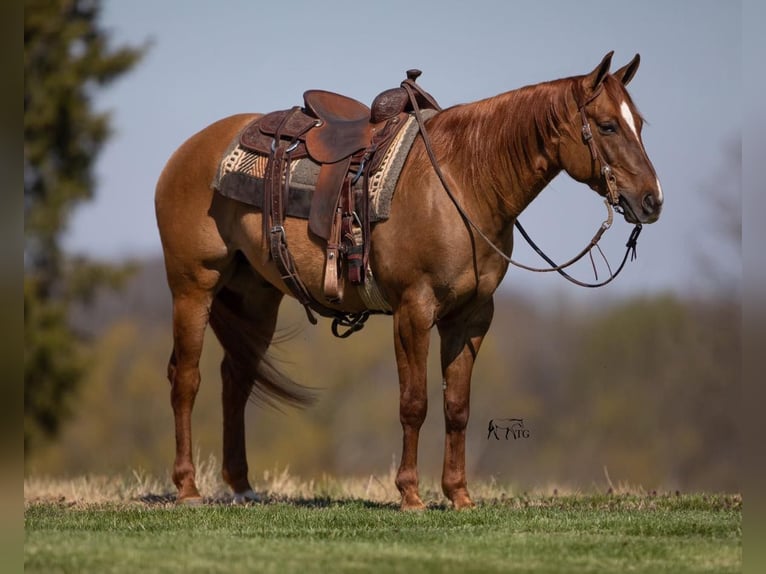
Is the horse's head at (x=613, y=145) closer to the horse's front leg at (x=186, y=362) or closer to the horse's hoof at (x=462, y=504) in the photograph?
the horse's hoof at (x=462, y=504)

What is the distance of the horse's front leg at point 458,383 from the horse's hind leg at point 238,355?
1.94 m

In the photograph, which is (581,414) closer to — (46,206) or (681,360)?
(681,360)

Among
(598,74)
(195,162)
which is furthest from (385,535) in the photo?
(195,162)

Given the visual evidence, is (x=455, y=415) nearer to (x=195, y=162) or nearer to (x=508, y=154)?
(x=508, y=154)

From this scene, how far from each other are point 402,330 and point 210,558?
2.34 meters

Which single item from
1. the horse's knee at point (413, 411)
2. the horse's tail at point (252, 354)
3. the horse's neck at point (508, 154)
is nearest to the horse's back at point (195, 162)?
the horse's tail at point (252, 354)

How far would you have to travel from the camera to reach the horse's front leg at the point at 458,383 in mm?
7516

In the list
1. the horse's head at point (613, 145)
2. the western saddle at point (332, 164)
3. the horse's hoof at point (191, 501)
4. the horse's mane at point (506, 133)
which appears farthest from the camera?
the horse's hoof at point (191, 501)

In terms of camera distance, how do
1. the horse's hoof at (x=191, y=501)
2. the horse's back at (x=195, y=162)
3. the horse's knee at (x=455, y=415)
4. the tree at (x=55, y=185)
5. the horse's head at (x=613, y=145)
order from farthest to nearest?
the tree at (x=55, y=185) → the horse's back at (x=195, y=162) → the horse's hoof at (x=191, y=501) → the horse's knee at (x=455, y=415) → the horse's head at (x=613, y=145)

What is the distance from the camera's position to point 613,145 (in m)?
6.99

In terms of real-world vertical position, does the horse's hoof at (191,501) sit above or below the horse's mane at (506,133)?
below

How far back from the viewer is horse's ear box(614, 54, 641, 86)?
7.21 m

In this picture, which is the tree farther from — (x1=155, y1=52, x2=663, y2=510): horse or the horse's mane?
the horse's mane

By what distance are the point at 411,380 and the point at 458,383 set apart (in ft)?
1.37
